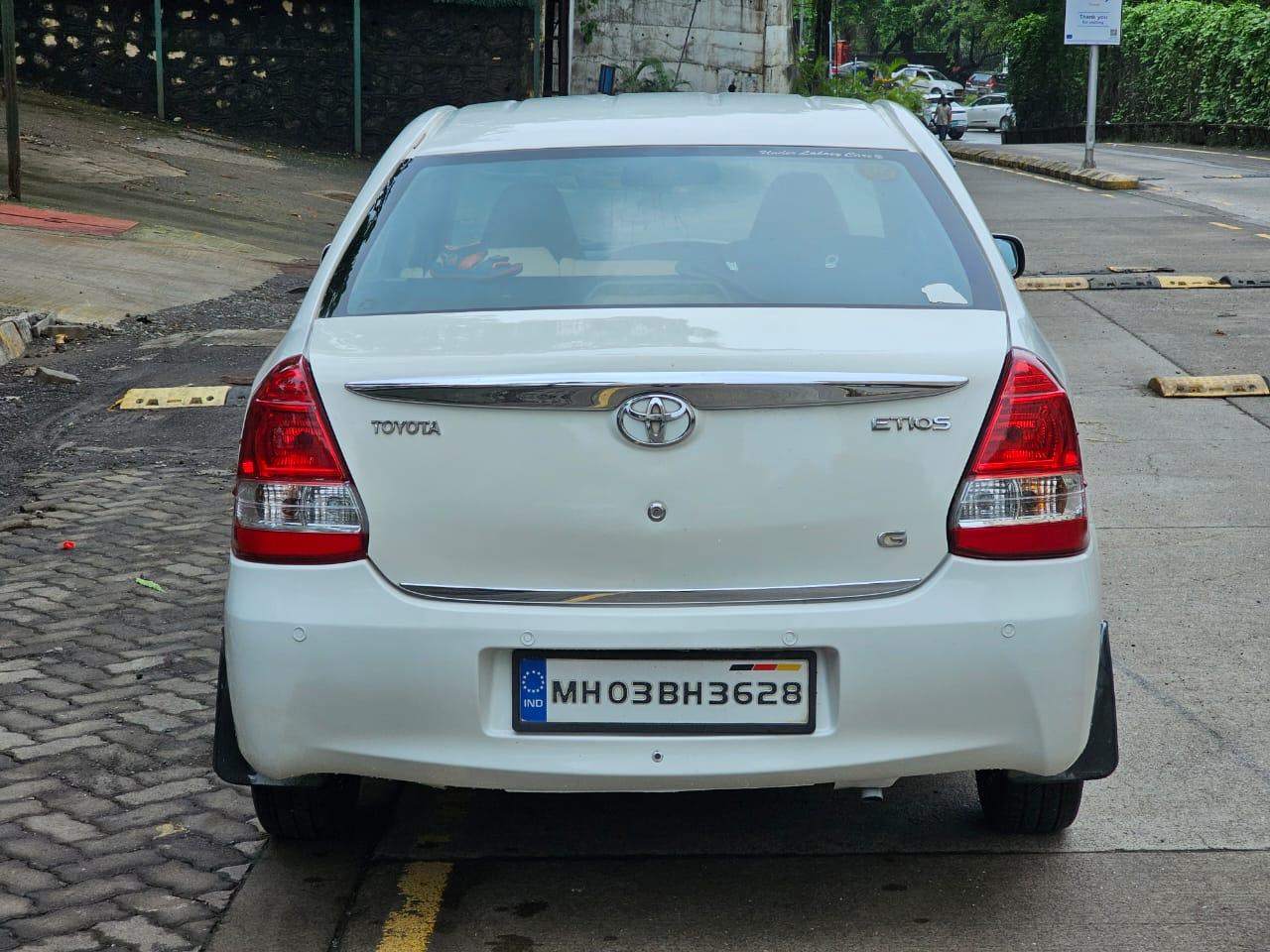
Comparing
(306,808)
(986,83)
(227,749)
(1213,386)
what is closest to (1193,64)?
(1213,386)

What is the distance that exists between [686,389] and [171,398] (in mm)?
6781

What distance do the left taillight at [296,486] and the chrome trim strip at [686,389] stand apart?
24 centimetres

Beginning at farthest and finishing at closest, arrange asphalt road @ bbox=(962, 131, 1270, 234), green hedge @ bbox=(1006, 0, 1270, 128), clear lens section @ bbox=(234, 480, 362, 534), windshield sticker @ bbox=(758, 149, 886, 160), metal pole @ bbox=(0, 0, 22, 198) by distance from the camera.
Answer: green hedge @ bbox=(1006, 0, 1270, 128), asphalt road @ bbox=(962, 131, 1270, 234), metal pole @ bbox=(0, 0, 22, 198), windshield sticker @ bbox=(758, 149, 886, 160), clear lens section @ bbox=(234, 480, 362, 534)

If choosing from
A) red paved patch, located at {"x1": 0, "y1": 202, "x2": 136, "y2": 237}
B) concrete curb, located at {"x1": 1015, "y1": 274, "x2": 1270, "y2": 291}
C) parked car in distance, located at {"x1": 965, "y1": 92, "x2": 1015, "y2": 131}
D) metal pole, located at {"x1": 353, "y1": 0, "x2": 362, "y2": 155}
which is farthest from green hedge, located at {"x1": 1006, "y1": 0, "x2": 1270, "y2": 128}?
red paved patch, located at {"x1": 0, "y1": 202, "x2": 136, "y2": 237}

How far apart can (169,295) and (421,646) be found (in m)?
10.1

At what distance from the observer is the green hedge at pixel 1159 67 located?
36.5m

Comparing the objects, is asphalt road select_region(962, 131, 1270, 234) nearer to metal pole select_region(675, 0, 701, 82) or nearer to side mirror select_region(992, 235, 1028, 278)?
metal pole select_region(675, 0, 701, 82)

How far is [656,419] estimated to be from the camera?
311 centimetres

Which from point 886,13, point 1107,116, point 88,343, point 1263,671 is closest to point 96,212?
point 88,343

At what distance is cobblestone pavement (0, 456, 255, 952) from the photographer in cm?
360

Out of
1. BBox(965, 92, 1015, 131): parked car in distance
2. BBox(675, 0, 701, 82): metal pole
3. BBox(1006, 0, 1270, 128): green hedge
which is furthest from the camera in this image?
BBox(965, 92, 1015, 131): parked car in distance

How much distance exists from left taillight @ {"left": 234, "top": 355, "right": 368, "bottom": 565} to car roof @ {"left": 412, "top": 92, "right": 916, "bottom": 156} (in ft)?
3.53

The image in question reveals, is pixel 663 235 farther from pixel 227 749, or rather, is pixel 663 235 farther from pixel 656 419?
pixel 227 749

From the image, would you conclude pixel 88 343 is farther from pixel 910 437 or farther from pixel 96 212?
pixel 910 437
